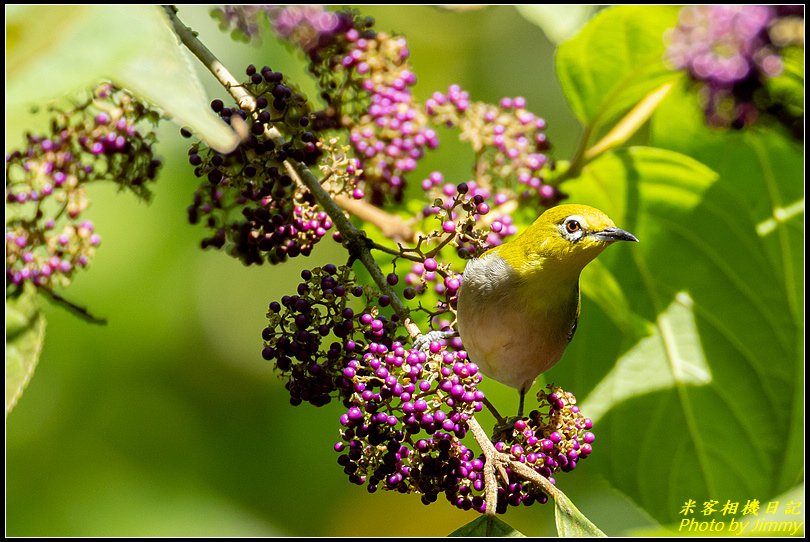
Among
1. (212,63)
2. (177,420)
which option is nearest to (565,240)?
(212,63)

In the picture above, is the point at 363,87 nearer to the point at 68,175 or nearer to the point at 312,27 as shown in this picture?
the point at 312,27

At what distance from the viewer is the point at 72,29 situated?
38.1 inches

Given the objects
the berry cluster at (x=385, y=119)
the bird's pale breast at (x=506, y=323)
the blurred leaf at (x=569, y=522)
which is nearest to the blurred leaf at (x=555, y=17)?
the berry cluster at (x=385, y=119)

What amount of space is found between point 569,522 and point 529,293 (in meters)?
1.02

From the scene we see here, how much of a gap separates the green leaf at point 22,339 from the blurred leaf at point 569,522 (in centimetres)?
153

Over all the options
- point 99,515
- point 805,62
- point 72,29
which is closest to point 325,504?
point 99,515

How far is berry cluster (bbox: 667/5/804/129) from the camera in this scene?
2.78 meters

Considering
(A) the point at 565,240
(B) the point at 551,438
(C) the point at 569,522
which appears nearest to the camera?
(C) the point at 569,522

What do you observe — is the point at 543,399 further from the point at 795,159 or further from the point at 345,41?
A: the point at 795,159

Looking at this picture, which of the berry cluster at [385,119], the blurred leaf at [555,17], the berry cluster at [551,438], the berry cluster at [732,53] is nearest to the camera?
the berry cluster at [551,438]

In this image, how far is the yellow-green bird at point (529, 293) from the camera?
8.34 ft

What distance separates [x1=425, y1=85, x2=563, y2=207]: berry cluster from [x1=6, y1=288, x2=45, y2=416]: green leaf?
1511 mm

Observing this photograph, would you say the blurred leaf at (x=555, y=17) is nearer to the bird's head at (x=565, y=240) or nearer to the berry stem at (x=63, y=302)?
the bird's head at (x=565, y=240)

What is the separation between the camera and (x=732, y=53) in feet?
9.46
